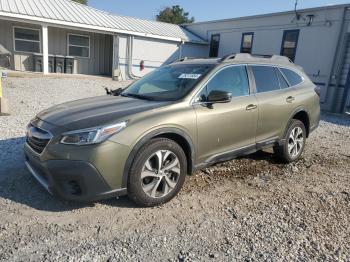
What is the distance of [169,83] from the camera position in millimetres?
4355

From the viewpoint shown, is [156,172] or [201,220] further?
[156,172]

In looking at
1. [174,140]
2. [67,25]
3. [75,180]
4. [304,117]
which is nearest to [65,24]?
[67,25]

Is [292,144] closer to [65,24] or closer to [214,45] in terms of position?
[65,24]

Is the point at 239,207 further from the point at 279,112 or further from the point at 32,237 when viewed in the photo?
the point at 32,237

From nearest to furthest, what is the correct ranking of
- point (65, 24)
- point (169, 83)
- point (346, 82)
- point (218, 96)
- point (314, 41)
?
point (218, 96) → point (169, 83) → point (346, 82) → point (314, 41) → point (65, 24)

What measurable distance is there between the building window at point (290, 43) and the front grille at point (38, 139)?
1395 cm

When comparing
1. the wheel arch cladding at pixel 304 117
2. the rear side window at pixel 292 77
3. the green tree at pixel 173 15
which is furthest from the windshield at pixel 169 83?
the green tree at pixel 173 15

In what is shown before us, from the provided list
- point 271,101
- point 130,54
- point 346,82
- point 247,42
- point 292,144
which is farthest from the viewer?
point 130,54

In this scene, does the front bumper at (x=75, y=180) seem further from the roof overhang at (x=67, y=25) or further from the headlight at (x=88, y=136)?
the roof overhang at (x=67, y=25)

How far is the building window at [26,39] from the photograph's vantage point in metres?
16.2

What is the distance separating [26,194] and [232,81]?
307 centimetres

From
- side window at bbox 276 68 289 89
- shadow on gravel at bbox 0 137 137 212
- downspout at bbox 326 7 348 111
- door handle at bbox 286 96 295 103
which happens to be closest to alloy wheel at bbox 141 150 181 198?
shadow on gravel at bbox 0 137 137 212

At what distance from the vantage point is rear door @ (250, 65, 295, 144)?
4.65m

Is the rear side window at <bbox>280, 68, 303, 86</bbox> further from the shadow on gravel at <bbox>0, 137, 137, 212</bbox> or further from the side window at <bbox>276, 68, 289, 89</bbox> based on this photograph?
the shadow on gravel at <bbox>0, 137, 137, 212</bbox>
